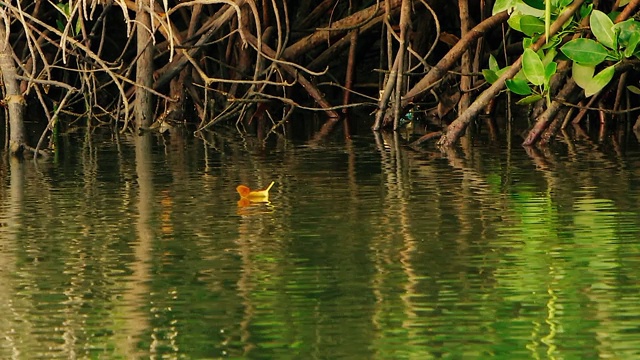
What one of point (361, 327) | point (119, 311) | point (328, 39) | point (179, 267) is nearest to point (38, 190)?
point (179, 267)

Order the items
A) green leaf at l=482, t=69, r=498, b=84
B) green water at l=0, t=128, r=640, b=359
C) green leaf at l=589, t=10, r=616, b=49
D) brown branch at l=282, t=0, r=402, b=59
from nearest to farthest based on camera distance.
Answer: green water at l=0, t=128, r=640, b=359 → green leaf at l=589, t=10, r=616, b=49 → green leaf at l=482, t=69, r=498, b=84 → brown branch at l=282, t=0, r=402, b=59

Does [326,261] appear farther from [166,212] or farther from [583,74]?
[583,74]

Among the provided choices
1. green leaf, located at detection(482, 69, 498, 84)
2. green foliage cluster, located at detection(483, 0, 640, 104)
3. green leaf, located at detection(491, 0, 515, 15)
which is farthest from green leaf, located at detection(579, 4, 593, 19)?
green leaf, located at detection(482, 69, 498, 84)

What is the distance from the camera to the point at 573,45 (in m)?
5.34

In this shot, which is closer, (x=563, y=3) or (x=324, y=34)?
(x=563, y=3)

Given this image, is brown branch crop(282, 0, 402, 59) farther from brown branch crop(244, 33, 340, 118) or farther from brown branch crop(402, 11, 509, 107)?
brown branch crop(402, 11, 509, 107)

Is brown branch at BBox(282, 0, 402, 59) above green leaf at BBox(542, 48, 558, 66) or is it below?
above

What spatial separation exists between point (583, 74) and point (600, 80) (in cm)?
10

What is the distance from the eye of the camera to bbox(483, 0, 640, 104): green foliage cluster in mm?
5273

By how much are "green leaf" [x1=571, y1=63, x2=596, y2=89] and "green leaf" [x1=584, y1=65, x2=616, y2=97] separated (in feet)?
0.06

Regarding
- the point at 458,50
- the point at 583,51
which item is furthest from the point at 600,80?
the point at 458,50

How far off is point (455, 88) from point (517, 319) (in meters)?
5.42

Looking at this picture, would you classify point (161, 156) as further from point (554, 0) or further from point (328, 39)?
point (328, 39)

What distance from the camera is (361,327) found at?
262cm
